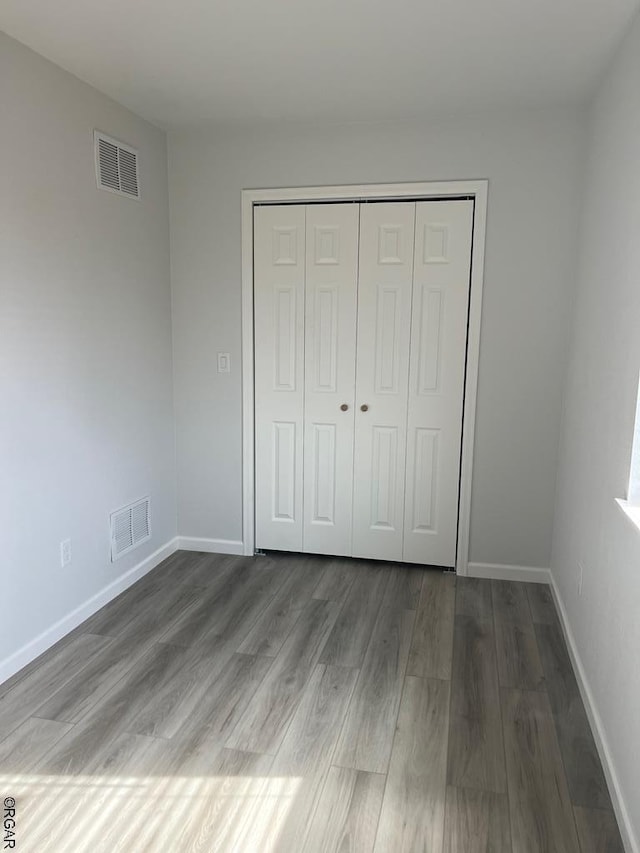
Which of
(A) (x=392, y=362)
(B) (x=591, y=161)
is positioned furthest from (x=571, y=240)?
(A) (x=392, y=362)

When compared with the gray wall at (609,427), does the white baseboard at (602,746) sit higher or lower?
lower

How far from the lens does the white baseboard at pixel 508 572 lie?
3.44 meters

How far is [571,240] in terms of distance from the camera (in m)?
3.15

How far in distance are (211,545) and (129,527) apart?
0.67m

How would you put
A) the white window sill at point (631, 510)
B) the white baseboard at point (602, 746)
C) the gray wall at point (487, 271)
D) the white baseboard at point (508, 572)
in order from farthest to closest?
the white baseboard at point (508, 572) → the gray wall at point (487, 271) → the white window sill at point (631, 510) → the white baseboard at point (602, 746)

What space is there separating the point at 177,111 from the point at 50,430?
5.86 feet

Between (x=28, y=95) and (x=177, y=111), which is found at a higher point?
(x=177, y=111)

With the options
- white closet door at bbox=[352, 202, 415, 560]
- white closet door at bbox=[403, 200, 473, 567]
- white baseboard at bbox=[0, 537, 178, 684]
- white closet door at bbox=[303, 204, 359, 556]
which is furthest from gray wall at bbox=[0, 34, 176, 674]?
white closet door at bbox=[403, 200, 473, 567]

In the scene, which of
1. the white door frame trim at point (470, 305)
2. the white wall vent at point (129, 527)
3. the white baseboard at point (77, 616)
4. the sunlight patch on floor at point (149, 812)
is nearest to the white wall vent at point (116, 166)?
the white door frame trim at point (470, 305)

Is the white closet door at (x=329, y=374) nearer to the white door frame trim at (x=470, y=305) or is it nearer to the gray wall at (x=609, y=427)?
the white door frame trim at (x=470, y=305)

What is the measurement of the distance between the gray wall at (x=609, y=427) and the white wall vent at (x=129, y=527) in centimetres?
227

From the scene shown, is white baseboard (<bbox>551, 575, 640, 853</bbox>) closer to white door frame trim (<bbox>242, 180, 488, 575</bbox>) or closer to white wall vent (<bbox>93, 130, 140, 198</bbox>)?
white door frame trim (<bbox>242, 180, 488, 575</bbox>)

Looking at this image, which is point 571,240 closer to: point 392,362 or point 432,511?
point 392,362

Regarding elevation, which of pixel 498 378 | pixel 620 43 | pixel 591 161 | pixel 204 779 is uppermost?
pixel 620 43
